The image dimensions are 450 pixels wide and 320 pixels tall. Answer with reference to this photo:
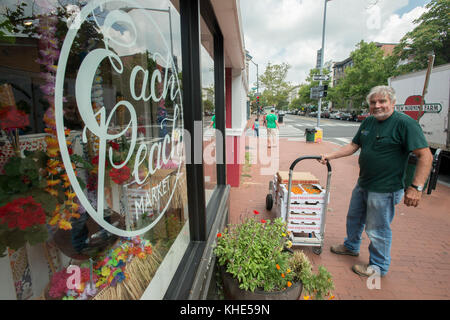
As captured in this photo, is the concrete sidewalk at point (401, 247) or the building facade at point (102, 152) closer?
the building facade at point (102, 152)

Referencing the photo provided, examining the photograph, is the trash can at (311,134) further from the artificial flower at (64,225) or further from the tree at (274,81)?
the tree at (274,81)

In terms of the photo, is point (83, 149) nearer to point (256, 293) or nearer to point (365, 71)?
point (256, 293)

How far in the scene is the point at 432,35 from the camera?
1734 centimetres

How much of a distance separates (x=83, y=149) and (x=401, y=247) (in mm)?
4116

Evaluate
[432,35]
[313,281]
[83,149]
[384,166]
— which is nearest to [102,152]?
[83,149]

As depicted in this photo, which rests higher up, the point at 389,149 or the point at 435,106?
the point at 435,106

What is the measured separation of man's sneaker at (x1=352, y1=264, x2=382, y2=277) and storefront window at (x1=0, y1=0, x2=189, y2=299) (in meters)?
2.29

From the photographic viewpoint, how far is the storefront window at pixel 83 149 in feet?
2.31

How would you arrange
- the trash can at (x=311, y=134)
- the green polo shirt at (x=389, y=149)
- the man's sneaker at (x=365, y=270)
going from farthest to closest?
the trash can at (x=311, y=134)
the man's sneaker at (x=365, y=270)
the green polo shirt at (x=389, y=149)

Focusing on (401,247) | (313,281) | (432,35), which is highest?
(432,35)

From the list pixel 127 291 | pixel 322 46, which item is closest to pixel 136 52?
pixel 127 291

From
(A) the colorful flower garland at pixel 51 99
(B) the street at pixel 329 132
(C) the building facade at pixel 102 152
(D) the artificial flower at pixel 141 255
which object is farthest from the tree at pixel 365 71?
(A) the colorful flower garland at pixel 51 99

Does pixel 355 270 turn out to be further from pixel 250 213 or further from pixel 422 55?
pixel 422 55

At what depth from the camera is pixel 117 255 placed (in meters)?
1.26
